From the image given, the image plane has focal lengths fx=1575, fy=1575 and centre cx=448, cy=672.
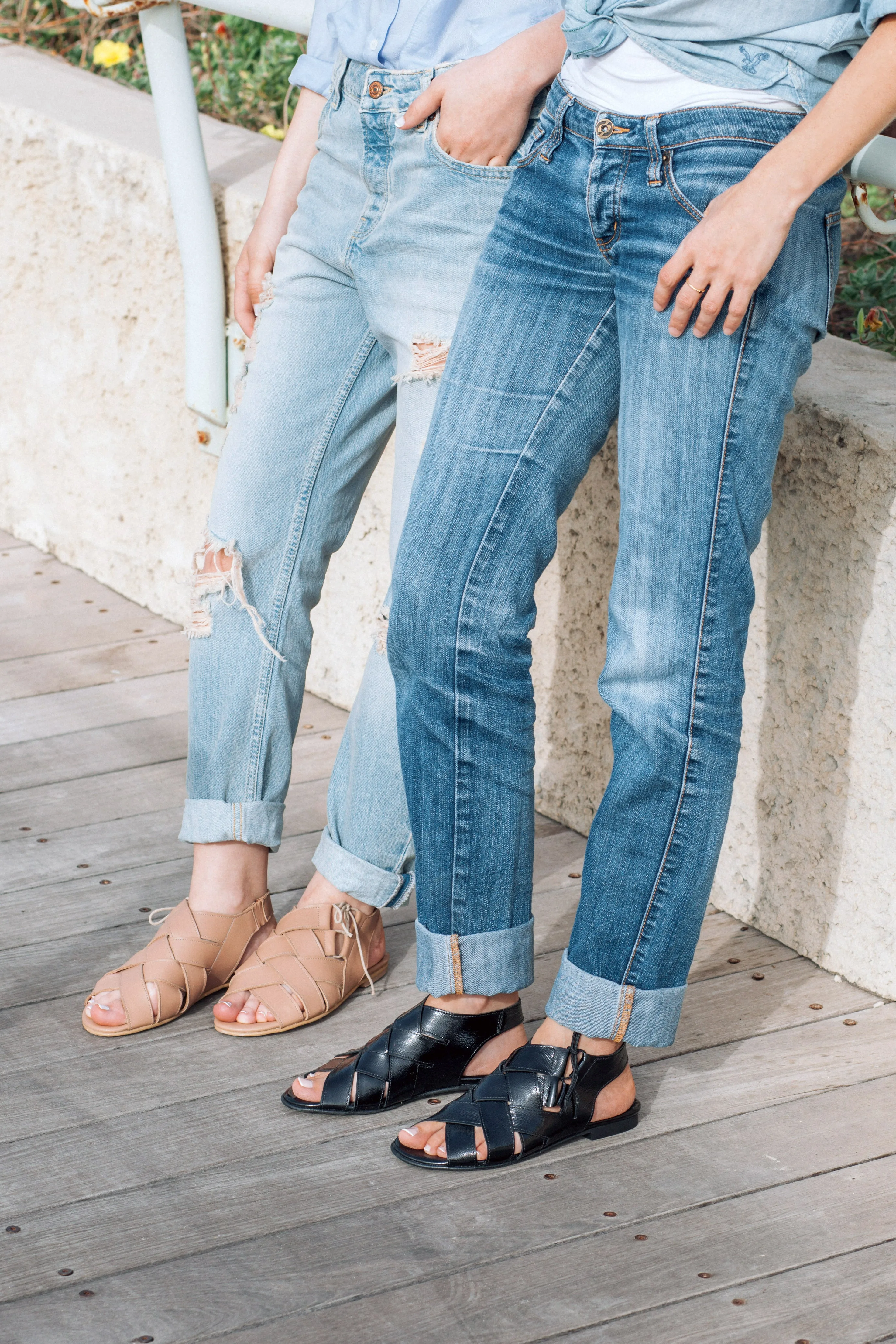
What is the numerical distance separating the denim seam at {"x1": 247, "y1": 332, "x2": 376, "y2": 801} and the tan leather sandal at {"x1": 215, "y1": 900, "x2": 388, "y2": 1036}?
0.56ft

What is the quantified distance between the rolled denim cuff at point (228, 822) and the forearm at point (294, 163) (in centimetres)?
69

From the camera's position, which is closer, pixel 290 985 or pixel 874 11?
pixel 874 11

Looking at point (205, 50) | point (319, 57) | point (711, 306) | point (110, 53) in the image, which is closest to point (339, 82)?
point (319, 57)

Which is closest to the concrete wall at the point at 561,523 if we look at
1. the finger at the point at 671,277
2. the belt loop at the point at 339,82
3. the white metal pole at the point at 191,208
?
the white metal pole at the point at 191,208

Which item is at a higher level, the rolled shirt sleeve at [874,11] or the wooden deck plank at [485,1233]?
the rolled shirt sleeve at [874,11]

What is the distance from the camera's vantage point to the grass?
2.81 m

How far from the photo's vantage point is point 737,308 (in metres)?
1.36

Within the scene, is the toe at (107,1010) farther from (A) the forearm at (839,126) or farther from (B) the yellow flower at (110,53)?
(B) the yellow flower at (110,53)

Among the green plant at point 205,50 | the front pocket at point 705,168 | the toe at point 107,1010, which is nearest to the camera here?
the front pocket at point 705,168

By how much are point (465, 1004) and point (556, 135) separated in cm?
89

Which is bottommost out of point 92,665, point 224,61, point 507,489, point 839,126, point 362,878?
point 92,665

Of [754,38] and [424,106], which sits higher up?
[754,38]

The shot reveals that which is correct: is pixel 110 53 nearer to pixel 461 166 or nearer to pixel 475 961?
pixel 461 166

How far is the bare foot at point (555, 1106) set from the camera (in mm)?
1596
